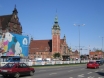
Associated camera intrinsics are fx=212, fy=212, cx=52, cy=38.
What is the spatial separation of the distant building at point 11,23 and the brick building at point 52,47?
42733mm

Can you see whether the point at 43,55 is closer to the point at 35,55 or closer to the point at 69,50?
the point at 35,55

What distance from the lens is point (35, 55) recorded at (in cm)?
13238

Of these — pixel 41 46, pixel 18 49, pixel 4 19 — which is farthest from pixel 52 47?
pixel 18 49

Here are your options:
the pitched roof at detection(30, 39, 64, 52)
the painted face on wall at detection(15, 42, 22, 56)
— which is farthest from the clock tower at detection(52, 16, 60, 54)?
the painted face on wall at detection(15, 42, 22, 56)

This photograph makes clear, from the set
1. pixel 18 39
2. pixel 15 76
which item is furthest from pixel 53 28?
pixel 15 76

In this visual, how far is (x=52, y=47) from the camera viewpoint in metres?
127

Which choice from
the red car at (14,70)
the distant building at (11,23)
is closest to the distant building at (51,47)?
the distant building at (11,23)

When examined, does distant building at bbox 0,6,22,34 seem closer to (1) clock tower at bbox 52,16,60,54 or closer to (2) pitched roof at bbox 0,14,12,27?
(2) pitched roof at bbox 0,14,12,27

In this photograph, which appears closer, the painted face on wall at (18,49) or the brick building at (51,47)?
the painted face on wall at (18,49)

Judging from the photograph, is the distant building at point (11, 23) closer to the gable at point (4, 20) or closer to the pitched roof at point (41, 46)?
the gable at point (4, 20)

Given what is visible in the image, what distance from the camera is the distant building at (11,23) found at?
3155 inches

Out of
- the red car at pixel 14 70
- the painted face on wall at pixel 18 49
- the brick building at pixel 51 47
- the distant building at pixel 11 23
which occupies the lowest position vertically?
the red car at pixel 14 70

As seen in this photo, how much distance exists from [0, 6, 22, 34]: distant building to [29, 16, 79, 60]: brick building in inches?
1682

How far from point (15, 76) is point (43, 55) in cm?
11262
